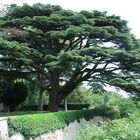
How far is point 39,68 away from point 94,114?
4433 millimetres

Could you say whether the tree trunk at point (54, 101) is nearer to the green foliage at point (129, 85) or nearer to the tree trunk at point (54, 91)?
the tree trunk at point (54, 91)

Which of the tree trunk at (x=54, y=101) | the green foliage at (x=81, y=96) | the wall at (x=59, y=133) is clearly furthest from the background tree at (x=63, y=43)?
the green foliage at (x=81, y=96)

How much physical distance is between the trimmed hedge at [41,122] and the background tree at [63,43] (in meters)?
2.61

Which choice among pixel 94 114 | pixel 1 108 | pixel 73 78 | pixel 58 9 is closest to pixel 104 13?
pixel 58 9

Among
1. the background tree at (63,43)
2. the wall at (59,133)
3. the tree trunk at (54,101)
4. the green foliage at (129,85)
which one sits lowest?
the wall at (59,133)

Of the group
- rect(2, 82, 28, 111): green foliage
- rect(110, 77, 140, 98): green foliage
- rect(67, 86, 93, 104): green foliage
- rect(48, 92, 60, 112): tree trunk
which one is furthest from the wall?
rect(67, 86, 93, 104): green foliage

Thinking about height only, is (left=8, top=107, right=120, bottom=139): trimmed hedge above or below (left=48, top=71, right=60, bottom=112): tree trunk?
below

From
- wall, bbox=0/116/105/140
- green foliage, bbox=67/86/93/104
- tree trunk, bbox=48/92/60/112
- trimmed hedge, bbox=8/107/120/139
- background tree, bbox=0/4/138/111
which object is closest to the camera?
wall, bbox=0/116/105/140

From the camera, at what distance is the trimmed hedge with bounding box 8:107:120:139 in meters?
15.1

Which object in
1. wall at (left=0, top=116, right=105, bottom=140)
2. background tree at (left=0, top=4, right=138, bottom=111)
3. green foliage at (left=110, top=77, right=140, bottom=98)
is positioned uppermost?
background tree at (left=0, top=4, right=138, bottom=111)

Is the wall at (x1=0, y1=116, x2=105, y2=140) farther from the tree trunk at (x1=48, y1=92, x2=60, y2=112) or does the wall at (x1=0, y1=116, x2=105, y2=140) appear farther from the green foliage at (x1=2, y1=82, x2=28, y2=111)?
A: the green foliage at (x1=2, y1=82, x2=28, y2=111)

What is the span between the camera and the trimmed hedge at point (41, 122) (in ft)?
49.5

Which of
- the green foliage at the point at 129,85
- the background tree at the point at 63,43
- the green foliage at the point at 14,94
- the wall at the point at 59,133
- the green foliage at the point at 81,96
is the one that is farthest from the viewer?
the green foliage at the point at 81,96

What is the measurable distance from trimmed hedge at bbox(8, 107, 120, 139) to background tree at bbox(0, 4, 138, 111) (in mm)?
2615
